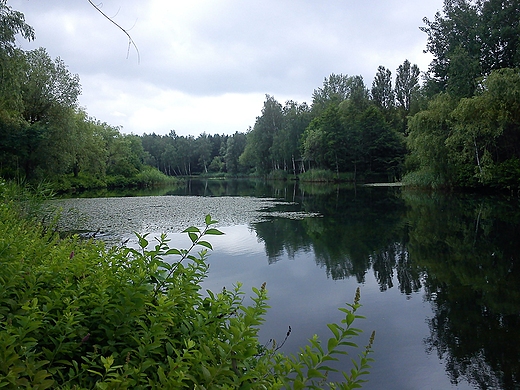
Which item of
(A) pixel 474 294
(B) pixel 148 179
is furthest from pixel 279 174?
(A) pixel 474 294

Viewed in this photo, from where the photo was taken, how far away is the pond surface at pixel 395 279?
15.7 ft

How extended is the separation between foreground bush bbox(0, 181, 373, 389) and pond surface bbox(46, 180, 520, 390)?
2862mm

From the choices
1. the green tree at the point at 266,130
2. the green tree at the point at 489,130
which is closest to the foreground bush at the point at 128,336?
the green tree at the point at 489,130

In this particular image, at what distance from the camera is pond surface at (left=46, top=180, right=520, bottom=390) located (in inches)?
189

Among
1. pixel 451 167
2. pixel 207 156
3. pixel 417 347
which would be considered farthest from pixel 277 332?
pixel 207 156

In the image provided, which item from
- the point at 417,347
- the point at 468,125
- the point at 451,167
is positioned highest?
the point at 468,125

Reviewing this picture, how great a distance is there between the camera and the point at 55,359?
192 centimetres

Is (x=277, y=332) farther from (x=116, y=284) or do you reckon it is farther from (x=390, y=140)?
(x=390, y=140)

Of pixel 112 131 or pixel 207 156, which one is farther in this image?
pixel 207 156

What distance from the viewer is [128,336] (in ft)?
6.73

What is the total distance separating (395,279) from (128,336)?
23.4 ft

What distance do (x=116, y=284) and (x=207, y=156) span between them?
344ft

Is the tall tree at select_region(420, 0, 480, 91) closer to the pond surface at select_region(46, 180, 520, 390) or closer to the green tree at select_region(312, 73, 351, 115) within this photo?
the pond surface at select_region(46, 180, 520, 390)

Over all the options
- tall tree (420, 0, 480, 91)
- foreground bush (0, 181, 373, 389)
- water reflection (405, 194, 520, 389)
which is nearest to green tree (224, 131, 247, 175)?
tall tree (420, 0, 480, 91)
